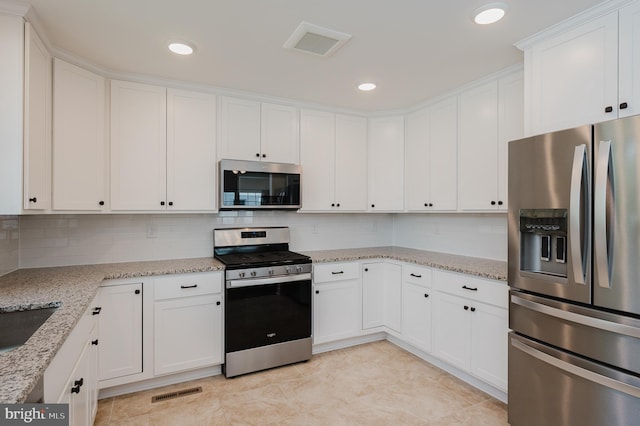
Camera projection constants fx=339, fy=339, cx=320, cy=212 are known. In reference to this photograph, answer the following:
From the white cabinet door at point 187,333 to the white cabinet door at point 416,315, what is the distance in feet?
5.63

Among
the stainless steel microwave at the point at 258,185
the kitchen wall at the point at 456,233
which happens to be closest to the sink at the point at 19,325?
the stainless steel microwave at the point at 258,185

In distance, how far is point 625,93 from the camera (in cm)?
174

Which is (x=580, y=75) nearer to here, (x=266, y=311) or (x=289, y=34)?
(x=289, y=34)

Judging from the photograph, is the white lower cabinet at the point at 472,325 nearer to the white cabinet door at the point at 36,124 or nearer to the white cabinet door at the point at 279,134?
the white cabinet door at the point at 279,134

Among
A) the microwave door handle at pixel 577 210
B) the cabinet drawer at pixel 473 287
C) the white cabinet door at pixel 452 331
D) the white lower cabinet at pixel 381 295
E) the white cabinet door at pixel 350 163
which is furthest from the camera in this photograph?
the white cabinet door at pixel 350 163

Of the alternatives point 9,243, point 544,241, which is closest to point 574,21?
point 544,241

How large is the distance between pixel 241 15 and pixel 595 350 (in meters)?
2.56

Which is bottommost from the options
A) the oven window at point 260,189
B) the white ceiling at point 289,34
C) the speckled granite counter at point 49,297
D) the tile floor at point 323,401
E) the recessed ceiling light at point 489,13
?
the tile floor at point 323,401

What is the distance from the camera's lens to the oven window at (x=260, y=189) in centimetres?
301

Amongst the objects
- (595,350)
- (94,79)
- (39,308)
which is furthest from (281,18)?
(595,350)

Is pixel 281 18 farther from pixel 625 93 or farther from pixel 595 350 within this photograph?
pixel 595 350

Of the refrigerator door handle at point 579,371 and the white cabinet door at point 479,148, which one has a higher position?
the white cabinet door at point 479,148

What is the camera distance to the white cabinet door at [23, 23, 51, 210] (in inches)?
73.7

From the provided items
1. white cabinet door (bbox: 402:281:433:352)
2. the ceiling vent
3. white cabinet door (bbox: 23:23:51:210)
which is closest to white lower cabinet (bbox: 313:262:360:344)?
white cabinet door (bbox: 402:281:433:352)
